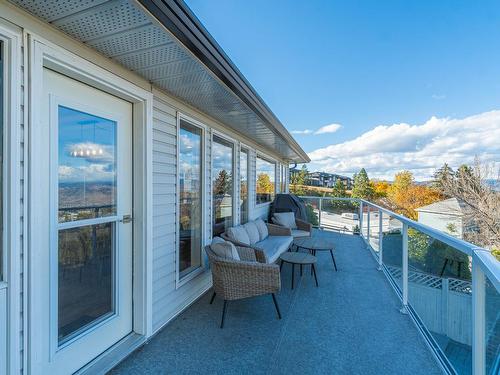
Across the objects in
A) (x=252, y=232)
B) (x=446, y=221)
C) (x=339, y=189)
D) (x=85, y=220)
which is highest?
(x=85, y=220)

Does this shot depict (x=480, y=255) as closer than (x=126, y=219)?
Yes

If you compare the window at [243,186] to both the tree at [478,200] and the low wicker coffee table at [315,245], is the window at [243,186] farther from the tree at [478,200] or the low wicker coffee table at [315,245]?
the tree at [478,200]

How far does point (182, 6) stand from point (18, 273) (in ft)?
5.72

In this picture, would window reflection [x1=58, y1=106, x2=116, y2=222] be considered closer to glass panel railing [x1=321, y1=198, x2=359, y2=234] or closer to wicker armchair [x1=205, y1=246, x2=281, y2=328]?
wicker armchair [x1=205, y1=246, x2=281, y2=328]

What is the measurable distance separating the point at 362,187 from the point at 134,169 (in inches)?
1286

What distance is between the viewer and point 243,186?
5.22 metres

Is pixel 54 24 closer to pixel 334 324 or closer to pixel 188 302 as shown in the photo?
pixel 188 302

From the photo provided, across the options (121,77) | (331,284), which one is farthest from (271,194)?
(121,77)

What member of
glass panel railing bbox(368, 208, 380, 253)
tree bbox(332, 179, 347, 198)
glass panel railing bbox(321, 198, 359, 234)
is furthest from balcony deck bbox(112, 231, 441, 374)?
tree bbox(332, 179, 347, 198)

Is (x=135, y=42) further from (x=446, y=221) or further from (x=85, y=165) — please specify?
(x=446, y=221)

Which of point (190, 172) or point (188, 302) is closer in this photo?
point (188, 302)

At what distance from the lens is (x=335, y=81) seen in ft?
37.4

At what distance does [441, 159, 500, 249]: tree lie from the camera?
1091 cm

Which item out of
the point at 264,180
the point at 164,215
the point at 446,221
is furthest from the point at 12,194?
the point at 446,221
